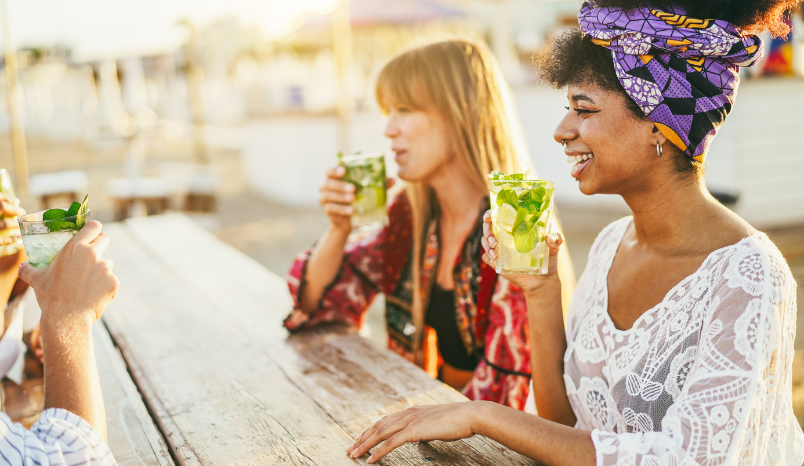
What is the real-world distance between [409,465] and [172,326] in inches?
52.4

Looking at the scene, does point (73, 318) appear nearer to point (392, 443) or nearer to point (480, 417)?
point (392, 443)

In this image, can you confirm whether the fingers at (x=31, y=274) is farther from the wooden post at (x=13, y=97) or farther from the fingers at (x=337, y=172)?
the wooden post at (x=13, y=97)

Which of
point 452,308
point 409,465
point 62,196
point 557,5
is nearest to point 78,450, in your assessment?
point 409,465

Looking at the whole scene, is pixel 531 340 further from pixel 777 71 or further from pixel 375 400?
pixel 777 71

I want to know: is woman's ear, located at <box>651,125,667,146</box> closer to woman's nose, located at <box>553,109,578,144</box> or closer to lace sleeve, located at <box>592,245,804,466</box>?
woman's nose, located at <box>553,109,578,144</box>

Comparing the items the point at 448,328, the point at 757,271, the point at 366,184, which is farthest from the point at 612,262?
the point at 366,184

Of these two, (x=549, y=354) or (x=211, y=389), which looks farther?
(x=211, y=389)

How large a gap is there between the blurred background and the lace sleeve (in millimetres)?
847

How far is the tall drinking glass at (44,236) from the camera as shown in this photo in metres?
1.46

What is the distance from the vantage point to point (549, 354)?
1783 mm

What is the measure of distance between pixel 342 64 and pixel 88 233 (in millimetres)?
7877

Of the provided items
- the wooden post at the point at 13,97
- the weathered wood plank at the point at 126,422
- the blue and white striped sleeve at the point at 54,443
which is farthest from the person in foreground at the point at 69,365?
the wooden post at the point at 13,97

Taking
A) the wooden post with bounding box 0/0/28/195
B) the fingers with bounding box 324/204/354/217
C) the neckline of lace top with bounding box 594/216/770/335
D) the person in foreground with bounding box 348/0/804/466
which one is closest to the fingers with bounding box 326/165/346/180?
the fingers with bounding box 324/204/354/217

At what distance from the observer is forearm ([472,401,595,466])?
134 centimetres
